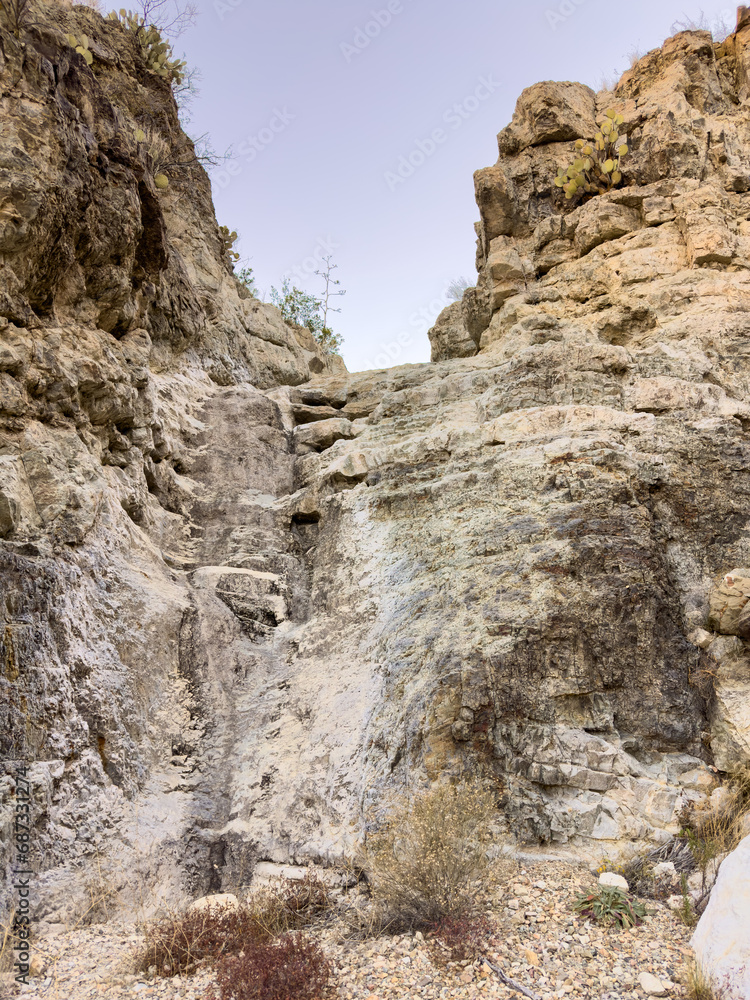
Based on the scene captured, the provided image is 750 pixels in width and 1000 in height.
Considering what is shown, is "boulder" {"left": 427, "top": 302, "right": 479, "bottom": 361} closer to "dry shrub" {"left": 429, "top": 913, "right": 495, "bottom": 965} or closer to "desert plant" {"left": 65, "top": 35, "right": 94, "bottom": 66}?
"desert plant" {"left": 65, "top": 35, "right": 94, "bottom": 66}

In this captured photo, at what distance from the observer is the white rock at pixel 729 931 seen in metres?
3.63

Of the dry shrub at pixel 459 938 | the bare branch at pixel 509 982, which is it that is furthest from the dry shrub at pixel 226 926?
the bare branch at pixel 509 982

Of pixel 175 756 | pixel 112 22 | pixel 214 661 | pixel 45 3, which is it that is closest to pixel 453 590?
pixel 214 661

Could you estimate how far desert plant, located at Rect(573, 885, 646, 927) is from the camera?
453 cm

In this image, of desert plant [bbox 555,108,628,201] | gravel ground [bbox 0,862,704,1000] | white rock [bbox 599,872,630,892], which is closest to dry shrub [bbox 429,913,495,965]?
gravel ground [bbox 0,862,704,1000]

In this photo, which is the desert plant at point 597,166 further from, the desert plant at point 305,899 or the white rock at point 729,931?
the desert plant at point 305,899

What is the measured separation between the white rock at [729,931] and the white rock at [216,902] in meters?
3.38

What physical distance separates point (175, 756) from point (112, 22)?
1606cm

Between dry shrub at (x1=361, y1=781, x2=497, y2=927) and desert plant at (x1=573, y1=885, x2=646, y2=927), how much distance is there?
28.4 inches

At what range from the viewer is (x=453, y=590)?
703 centimetres

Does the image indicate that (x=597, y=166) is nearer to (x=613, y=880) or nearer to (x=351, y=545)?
(x=351, y=545)

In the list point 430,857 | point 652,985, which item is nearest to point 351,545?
point 430,857

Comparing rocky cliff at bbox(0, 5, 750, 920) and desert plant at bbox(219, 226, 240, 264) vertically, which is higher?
desert plant at bbox(219, 226, 240, 264)

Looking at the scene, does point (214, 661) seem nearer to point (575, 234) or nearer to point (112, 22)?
point (575, 234)
